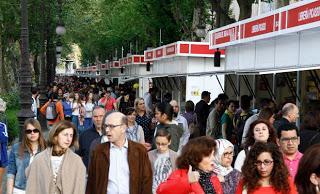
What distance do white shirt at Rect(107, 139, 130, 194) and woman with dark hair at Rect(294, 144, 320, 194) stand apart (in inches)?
102

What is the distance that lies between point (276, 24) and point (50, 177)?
23.8 ft

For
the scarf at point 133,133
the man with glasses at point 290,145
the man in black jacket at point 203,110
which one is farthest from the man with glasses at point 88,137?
the man in black jacket at point 203,110

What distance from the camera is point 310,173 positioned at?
324 centimetres

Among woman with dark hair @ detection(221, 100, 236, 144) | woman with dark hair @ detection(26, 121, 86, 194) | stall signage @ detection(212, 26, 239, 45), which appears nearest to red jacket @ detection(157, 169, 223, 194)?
woman with dark hair @ detection(26, 121, 86, 194)

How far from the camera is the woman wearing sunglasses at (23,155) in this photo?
6.44m

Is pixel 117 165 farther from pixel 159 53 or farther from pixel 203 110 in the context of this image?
pixel 159 53

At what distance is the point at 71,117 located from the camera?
15.7 meters

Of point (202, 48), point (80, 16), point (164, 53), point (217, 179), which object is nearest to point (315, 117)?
point (217, 179)

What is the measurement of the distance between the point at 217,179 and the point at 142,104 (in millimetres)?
5204

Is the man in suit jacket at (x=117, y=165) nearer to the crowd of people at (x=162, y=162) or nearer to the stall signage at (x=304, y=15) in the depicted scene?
the crowd of people at (x=162, y=162)

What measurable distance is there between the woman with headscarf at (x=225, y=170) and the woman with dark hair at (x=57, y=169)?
127 centimetres

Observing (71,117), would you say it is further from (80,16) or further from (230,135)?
(80,16)

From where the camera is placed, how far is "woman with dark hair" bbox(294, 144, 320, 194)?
322 centimetres

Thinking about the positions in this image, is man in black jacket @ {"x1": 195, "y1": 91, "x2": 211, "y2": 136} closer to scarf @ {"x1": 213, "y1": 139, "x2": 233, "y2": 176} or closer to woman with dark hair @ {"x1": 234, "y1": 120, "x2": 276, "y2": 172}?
woman with dark hair @ {"x1": 234, "y1": 120, "x2": 276, "y2": 172}
